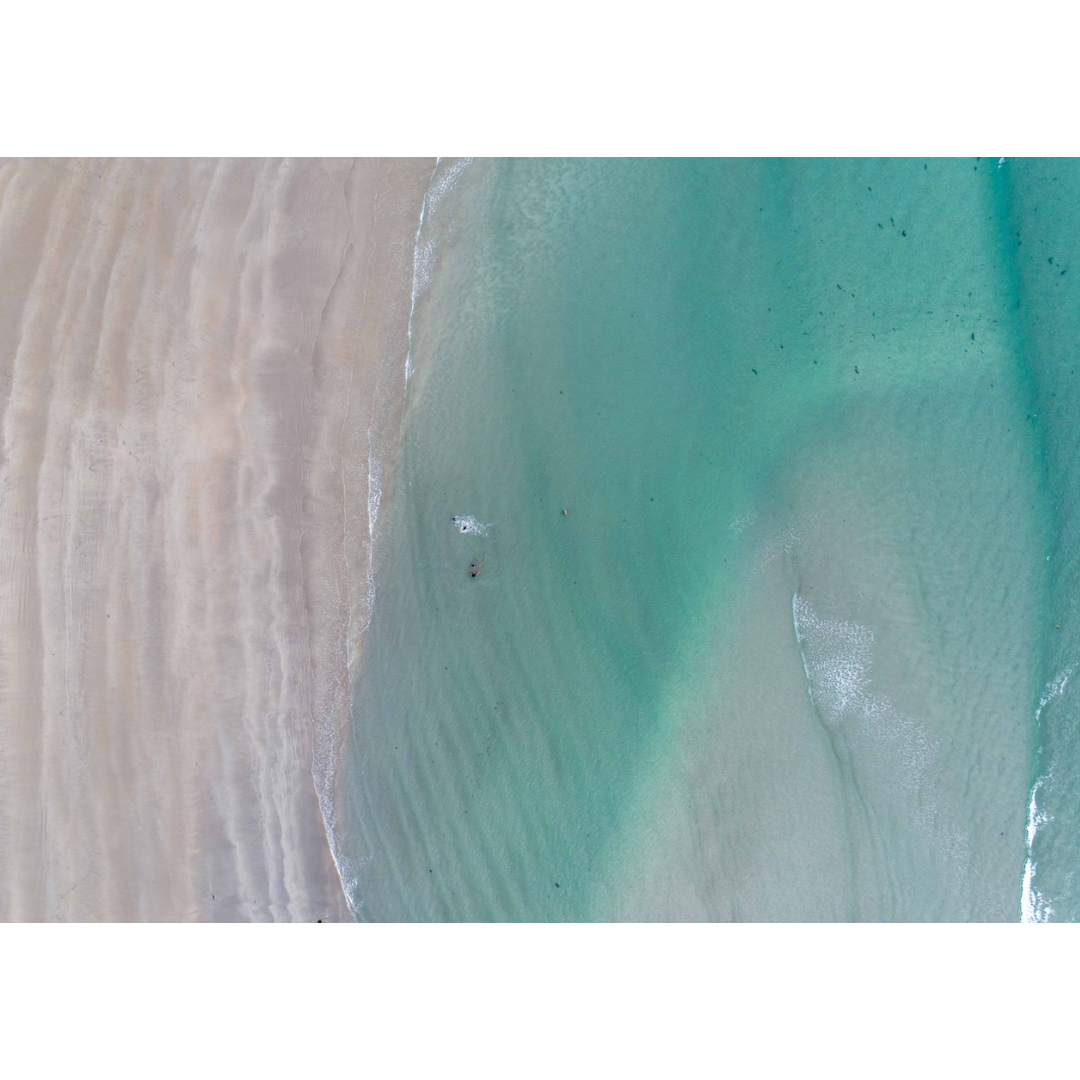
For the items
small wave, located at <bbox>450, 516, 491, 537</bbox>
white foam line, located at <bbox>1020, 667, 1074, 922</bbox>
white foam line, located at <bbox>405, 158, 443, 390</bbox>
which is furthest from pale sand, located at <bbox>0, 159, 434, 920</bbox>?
white foam line, located at <bbox>1020, 667, 1074, 922</bbox>

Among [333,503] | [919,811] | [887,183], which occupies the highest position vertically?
[887,183]

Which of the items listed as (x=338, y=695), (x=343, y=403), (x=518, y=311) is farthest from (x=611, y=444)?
(x=338, y=695)

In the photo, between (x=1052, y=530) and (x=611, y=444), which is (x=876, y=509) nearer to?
(x=1052, y=530)

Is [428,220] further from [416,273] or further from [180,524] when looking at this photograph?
[180,524]

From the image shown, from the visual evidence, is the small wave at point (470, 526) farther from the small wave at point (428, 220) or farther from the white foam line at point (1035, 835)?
the white foam line at point (1035, 835)

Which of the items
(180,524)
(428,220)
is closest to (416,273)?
(428,220)

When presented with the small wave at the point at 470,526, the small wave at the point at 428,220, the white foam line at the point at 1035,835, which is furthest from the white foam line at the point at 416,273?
the white foam line at the point at 1035,835

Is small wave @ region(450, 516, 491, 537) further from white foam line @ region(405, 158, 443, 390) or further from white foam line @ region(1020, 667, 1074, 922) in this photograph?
white foam line @ region(1020, 667, 1074, 922)
